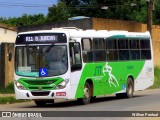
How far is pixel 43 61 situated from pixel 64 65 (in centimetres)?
82

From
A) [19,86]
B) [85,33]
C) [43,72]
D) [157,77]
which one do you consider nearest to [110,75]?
[85,33]

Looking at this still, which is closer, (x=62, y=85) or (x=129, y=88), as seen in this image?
(x=62, y=85)

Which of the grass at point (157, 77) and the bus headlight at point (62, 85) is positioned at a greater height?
the bus headlight at point (62, 85)

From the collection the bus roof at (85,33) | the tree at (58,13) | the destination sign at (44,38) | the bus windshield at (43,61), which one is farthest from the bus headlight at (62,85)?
the tree at (58,13)

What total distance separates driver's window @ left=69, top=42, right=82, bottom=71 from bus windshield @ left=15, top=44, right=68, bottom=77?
1.10ft

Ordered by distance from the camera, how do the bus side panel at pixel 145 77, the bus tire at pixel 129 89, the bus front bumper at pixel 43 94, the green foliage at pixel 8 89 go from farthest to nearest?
the green foliage at pixel 8 89 < the bus side panel at pixel 145 77 < the bus tire at pixel 129 89 < the bus front bumper at pixel 43 94

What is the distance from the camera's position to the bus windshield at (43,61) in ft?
67.3

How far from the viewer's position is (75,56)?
69.4ft

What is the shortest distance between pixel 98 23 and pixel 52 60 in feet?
62.5

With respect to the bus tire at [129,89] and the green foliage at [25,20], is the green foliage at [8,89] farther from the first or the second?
the green foliage at [25,20]

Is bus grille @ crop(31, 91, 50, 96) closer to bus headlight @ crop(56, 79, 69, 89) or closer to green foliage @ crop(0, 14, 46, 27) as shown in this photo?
bus headlight @ crop(56, 79, 69, 89)

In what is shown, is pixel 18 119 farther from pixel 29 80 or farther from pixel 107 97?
pixel 107 97

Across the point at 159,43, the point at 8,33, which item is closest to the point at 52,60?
the point at 8,33

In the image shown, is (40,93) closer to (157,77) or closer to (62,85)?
(62,85)
